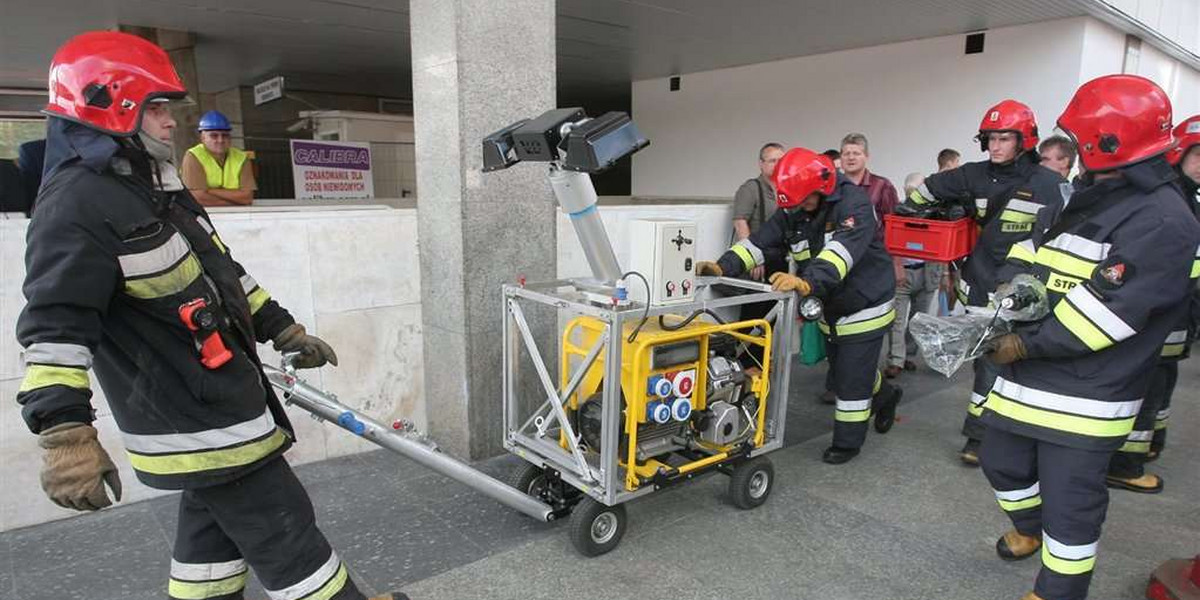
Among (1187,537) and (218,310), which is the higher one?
(218,310)

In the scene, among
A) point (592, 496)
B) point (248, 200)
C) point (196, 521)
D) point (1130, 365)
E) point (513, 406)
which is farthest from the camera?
point (248, 200)

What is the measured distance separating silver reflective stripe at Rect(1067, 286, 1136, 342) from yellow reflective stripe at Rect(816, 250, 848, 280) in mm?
1417

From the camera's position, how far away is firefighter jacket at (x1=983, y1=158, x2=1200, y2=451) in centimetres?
225

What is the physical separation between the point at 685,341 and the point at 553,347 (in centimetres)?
126

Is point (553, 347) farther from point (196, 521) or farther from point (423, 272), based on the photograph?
point (196, 521)

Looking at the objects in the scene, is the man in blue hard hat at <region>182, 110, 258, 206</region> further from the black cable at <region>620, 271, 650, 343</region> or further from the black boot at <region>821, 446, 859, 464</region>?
the black boot at <region>821, 446, 859, 464</region>

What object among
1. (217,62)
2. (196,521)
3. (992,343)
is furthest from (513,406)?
(217,62)

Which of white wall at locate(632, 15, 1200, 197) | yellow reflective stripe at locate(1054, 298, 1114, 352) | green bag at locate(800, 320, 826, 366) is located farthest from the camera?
white wall at locate(632, 15, 1200, 197)

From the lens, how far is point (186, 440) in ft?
6.44

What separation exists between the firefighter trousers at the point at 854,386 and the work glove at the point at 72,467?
3659mm

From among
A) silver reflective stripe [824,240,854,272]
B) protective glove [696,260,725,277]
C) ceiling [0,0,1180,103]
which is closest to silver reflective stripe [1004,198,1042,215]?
silver reflective stripe [824,240,854,272]

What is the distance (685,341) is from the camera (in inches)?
127

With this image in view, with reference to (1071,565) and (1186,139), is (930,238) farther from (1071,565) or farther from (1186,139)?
(1071,565)

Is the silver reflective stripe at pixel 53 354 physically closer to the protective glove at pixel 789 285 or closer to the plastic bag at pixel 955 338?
the plastic bag at pixel 955 338
